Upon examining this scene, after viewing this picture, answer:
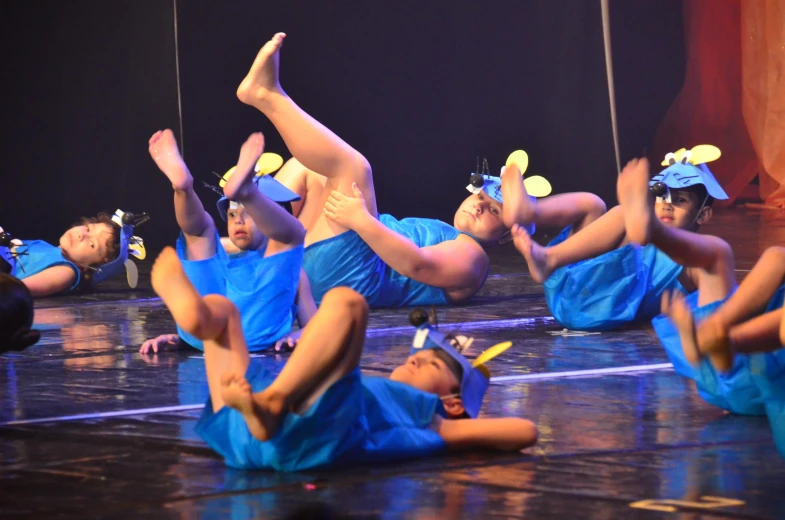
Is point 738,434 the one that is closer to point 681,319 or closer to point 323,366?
point 681,319

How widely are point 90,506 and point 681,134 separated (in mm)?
6871

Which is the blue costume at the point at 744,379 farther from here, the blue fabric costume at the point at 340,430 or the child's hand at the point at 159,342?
the child's hand at the point at 159,342

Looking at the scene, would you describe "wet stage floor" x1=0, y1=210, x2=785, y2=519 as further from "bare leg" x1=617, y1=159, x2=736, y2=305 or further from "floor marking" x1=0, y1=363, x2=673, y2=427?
"bare leg" x1=617, y1=159, x2=736, y2=305

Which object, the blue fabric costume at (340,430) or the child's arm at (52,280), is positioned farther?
the child's arm at (52,280)

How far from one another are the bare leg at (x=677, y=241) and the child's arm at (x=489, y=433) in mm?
766

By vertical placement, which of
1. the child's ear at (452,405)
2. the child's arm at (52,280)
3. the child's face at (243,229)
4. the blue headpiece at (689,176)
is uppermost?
the blue headpiece at (689,176)

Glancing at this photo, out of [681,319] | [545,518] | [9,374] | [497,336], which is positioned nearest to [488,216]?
[497,336]

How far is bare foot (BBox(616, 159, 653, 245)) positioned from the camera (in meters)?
2.78

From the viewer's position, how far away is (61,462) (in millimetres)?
2172

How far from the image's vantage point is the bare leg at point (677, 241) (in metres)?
2.79

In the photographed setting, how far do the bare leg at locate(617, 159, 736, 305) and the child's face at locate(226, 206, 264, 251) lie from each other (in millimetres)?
1347

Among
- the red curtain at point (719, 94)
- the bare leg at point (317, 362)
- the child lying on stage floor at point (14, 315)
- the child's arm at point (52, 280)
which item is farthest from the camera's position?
the red curtain at point (719, 94)

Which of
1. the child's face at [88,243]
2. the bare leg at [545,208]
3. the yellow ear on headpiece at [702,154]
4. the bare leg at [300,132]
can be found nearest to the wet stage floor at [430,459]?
the bare leg at [545,208]

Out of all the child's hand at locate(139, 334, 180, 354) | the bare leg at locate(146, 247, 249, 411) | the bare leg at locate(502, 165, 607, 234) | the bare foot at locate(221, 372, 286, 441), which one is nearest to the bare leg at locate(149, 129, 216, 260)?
the child's hand at locate(139, 334, 180, 354)
